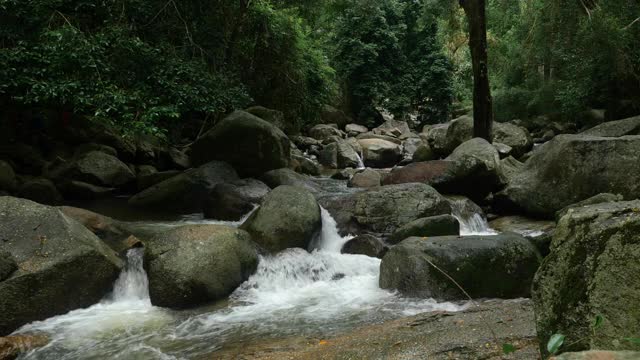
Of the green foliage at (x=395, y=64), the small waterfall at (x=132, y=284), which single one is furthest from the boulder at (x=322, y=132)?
the small waterfall at (x=132, y=284)

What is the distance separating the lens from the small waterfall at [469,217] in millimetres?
9484

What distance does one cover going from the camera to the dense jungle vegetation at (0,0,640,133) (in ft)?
26.4

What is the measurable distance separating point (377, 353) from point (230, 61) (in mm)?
10806

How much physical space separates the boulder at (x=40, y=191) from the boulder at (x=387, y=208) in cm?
624

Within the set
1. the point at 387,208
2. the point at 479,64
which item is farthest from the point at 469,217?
the point at 479,64

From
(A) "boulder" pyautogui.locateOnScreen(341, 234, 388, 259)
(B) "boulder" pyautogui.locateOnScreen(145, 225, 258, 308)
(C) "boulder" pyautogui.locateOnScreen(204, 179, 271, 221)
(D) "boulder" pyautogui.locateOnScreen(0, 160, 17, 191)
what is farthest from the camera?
(D) "boulder" pyautogui.locateOnScreen(0, 160, 17, 191)

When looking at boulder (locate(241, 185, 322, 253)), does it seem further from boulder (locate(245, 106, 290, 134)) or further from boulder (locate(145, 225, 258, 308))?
boulder (locate(245, 106, 290, 134))

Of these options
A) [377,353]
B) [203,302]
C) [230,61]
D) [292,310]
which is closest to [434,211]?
[292,310]

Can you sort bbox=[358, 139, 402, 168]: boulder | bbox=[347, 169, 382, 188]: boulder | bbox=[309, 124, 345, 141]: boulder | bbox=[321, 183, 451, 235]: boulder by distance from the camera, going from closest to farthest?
bbox=[321, 183, 451, 235]: boulder < bbox=[347, 169, 382, 188]: boulder < bbox=[358, 139, 402, 168]: boulder < bbox=[309, 124, 345, 141]: boulder

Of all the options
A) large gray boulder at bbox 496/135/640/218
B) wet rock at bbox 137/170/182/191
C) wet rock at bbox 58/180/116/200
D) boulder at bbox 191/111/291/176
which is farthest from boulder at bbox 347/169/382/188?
wet rock at bbox 58/180/116/200

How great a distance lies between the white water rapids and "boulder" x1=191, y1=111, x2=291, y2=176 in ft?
16.6

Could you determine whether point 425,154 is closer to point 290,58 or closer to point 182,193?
point 290,58

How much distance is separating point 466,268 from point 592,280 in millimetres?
3409

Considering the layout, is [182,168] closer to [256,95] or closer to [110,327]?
[256,95]
